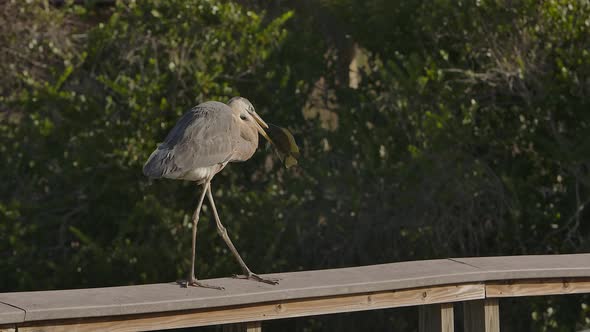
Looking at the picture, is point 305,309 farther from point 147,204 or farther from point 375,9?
point 375,9

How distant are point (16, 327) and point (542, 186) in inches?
209

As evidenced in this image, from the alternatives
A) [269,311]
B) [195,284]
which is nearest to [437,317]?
[269,311]

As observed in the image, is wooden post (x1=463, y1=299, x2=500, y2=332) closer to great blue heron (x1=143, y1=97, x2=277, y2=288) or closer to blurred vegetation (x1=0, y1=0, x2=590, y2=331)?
great blue heron (x1=143, y1=97, x2=277, y2=288)

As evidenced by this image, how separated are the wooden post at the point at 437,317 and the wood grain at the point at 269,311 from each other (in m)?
0.11

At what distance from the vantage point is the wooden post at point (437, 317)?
431cm

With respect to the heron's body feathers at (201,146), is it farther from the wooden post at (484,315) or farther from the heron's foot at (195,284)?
the wooden post at (484,315)

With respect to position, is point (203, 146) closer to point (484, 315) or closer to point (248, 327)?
point (248, 327)

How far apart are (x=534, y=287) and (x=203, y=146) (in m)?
1.62

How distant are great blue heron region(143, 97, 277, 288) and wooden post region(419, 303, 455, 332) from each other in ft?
2.56

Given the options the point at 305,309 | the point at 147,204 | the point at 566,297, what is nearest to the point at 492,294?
the point at 305,309

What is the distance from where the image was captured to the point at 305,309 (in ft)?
13.0

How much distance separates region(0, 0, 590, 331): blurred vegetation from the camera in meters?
7.76

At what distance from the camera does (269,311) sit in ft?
12.7

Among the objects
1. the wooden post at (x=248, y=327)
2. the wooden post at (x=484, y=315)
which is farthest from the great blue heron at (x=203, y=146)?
the wooden post at (x=484, y=315)
